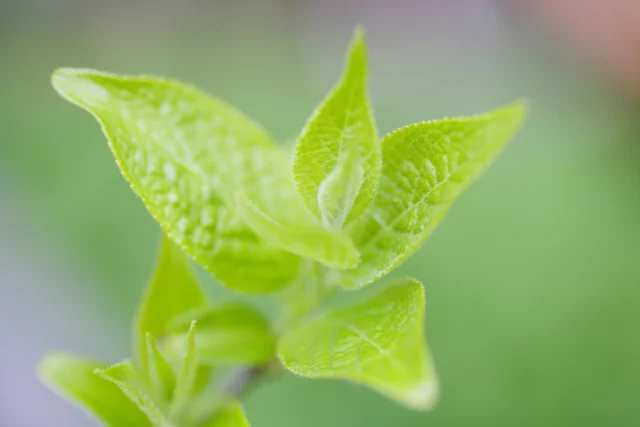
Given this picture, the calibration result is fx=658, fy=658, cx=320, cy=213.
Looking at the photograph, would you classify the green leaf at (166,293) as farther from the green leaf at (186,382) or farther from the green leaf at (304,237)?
the green leaf at (304,237)

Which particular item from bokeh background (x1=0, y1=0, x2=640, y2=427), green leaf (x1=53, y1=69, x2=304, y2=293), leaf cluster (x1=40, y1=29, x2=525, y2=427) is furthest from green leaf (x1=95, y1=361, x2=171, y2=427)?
bokeh background (x1=0, y1=0, x2=640, y2=427)

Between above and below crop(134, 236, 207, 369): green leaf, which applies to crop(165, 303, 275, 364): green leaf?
below

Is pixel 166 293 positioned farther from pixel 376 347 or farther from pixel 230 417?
pixel 376 347

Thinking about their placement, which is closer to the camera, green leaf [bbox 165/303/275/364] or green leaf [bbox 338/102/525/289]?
green leaf [bbox 338/102/525/289]

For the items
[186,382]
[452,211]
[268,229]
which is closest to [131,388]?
[186,382]

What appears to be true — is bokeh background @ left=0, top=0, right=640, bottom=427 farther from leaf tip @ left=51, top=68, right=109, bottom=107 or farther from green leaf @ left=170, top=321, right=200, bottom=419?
leaf tip @ left=51, top=68, right=109, bottom=107

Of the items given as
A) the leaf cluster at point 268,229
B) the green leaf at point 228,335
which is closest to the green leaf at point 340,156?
the leaf cluster at point 268,229

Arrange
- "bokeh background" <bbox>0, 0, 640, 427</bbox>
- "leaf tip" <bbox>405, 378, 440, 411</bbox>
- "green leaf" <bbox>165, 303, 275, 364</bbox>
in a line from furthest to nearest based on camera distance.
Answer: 1. "bokeh background" <bbox>0, 0, 640, 427</bbox>
2. "green leaf" <bbox>165, 303, 275, 364</bbox>
3. "leaf tip" <bbox>405, 378, 440, 411</bbox>
